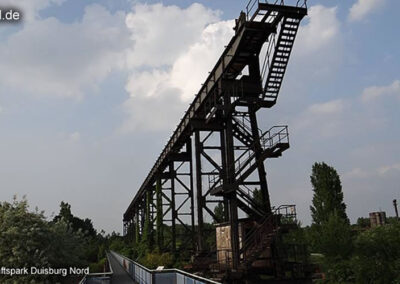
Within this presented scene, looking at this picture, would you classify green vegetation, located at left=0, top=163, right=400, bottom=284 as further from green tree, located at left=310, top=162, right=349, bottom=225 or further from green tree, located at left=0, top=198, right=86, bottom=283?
green tree, located at left=310, top=162, right=349, bottom=225

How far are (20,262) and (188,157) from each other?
728 inches

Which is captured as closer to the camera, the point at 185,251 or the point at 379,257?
→ the point at 379,257

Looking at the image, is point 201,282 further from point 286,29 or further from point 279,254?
point 286,29

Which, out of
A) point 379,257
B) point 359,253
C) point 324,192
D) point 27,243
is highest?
point 324,192

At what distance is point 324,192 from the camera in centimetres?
5409

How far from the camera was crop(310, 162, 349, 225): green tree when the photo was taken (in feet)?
174

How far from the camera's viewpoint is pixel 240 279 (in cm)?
1939

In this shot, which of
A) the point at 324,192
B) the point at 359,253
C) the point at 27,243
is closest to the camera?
the point at 27,243

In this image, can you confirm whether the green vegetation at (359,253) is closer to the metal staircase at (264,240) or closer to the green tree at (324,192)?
the metal staircase at (264,240)

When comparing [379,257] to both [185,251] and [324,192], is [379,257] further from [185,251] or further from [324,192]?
[324,192]


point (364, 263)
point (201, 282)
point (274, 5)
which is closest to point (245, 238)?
point (364, 263)

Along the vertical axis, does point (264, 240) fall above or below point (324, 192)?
below

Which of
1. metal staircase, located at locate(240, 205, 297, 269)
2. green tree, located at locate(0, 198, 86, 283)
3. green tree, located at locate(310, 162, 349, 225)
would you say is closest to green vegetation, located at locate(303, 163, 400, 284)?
metal staircase, located at locate(240, 205, 297, 269)

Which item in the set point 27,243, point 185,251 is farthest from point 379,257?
point 27,243
